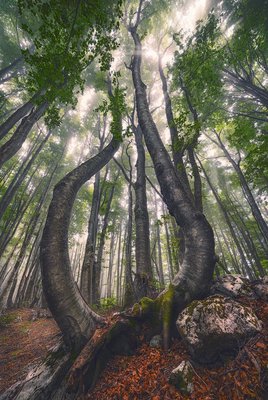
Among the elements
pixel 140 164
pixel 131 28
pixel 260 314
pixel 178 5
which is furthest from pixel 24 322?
pixel 178 5

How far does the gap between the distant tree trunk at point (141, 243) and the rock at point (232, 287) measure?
5.99 ft

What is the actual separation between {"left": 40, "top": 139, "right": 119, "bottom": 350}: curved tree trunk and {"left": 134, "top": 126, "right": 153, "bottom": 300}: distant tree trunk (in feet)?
4.73

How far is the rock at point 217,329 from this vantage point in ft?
8.91

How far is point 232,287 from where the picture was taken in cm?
384

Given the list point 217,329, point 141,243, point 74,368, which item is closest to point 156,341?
point 217,329

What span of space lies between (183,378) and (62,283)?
7.77ft

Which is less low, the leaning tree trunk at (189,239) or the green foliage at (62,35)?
the green foliage at (62,35)

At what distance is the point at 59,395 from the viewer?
299 cm

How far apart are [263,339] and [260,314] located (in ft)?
2.05

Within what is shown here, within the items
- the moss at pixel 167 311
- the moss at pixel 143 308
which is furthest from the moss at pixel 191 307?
the moss at pixel 143 308

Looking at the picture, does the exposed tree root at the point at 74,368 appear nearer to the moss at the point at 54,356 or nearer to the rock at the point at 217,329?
the moss at the point at 54,356

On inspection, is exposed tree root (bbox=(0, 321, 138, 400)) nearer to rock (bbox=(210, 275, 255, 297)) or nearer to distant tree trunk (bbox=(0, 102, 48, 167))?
rock (bbox=(210, 275, 255, 297))

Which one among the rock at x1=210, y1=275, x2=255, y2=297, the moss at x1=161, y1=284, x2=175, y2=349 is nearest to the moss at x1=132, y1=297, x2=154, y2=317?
the moss at x1=161, y1=284, x2=175, y2=349

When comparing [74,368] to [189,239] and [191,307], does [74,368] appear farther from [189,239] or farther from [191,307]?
[189,239]
